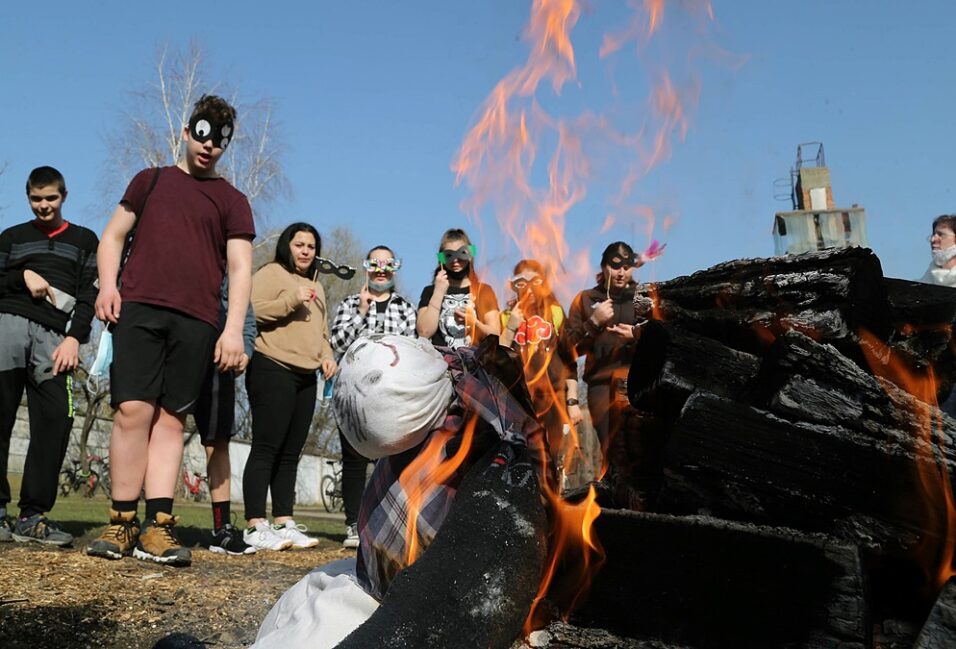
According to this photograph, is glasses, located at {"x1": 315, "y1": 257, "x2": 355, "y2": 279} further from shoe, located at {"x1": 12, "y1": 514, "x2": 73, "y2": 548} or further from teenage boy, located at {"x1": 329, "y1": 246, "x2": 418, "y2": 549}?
shoe, located at {"x1": 12, "y1": 514, "x2": 73, "y2": 548}

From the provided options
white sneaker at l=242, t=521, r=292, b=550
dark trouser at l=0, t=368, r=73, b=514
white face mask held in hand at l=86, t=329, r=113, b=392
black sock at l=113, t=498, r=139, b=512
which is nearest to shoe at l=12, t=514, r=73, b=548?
dark trouser at l=0, t=368, r=73, b=514

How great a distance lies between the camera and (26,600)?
3.62 m

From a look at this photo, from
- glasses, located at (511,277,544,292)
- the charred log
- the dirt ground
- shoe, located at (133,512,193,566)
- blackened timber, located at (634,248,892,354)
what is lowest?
the dirt ground

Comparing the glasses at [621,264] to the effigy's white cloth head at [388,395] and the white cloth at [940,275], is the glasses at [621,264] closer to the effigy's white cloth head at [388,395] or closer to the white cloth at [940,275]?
the white cloth at [940,275]

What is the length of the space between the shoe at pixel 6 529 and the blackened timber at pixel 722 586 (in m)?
3.97

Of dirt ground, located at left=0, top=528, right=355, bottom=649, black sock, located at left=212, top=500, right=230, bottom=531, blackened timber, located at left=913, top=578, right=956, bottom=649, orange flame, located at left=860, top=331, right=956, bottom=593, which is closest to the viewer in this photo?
blackened timber, located at left=913, top=578, right=956, bottom=649

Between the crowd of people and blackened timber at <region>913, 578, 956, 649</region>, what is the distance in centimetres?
187

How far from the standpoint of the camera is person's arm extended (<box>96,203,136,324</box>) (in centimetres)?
459

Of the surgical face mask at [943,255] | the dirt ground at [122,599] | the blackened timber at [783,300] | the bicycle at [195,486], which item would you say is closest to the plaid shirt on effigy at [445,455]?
the blackened timber at [783,300]

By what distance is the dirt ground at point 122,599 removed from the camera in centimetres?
342

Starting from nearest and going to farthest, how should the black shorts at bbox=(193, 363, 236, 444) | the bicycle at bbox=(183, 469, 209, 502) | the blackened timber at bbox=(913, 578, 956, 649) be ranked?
the blackened timber at bbox=(913, 578, 956, 649) < the black shorts at bbox=(193, 363, 236, 444) < the bicycle at bbox=(183, 469, 209, 502)

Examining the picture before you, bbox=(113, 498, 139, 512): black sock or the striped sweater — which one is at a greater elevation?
the striped sweater

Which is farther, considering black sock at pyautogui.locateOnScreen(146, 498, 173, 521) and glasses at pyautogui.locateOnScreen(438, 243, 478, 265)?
glasses at pyautogui.locateOnScreen(438, 243, 478, 265)

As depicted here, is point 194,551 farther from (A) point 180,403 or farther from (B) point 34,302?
(B) point 34,302
